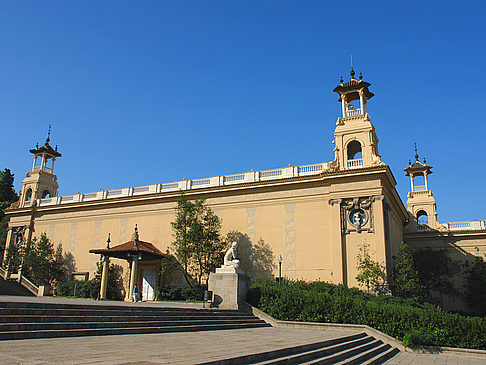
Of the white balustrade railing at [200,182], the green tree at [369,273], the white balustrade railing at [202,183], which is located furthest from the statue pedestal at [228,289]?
the white balustrade railing at [200,182]

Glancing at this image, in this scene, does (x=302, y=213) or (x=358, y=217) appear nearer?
(x=358, y=217)

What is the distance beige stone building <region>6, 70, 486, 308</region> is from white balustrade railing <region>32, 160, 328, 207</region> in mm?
91

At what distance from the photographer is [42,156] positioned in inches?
1863

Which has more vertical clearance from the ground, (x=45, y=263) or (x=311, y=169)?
(x=311, y=169)

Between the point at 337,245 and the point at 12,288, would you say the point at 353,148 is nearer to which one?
the point at 337,245

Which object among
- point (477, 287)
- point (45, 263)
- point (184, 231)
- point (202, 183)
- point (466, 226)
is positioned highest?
point (202, 183)

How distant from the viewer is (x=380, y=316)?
18812 mm

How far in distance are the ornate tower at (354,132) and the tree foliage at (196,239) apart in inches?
438

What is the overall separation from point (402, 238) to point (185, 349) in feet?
115

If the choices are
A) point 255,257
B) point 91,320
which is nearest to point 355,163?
point 255,257

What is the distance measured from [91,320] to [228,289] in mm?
10382

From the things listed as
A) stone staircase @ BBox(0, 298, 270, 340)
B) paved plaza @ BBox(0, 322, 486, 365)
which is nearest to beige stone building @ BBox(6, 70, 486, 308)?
stone staircase @ BBox(0, 298, 270, 340)

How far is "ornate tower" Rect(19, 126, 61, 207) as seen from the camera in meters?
45.7

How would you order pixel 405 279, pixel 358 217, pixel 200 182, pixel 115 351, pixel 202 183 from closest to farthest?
pixel 115 351
pixel 405 279
pixel 358 217
pixel 202 183
pixel 200 182
